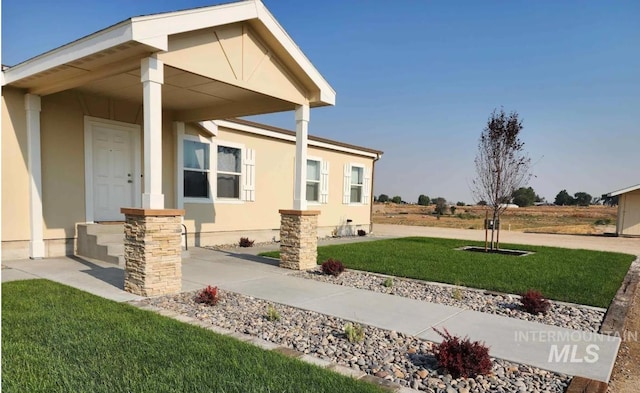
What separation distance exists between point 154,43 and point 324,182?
9206mm

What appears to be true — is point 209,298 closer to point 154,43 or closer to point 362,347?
point 362,347

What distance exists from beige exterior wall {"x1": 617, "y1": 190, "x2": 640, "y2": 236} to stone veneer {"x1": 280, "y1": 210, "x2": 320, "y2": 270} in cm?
1840

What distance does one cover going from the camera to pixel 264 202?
38.3 ft

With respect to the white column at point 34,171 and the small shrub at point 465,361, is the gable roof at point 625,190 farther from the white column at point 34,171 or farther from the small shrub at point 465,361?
the white column at point 34,171

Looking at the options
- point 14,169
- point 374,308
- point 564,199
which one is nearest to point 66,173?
point 14,169

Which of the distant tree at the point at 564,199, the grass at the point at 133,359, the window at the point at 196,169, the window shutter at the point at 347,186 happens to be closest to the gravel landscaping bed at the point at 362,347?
the grass at the point at 133,359

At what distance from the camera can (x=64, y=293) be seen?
16.0 ft

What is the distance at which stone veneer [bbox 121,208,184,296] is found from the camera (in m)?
5.02

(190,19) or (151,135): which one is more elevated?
(190,19)

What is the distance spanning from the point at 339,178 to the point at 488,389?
11891 mm

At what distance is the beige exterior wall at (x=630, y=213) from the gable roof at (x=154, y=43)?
59.5ft

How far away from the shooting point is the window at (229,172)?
34.2 feet

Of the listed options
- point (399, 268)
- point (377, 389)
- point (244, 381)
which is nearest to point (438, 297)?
point (399, 268)

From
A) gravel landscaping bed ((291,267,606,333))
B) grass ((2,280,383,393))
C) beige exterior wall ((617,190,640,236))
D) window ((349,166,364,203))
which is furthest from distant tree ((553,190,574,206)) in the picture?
grass ((2,280,383,393))
